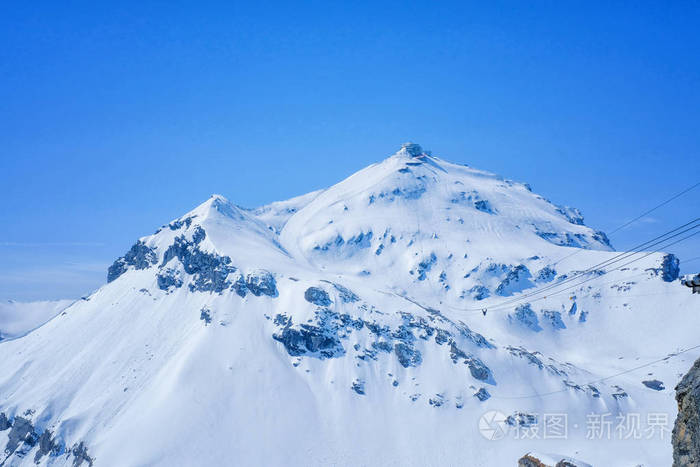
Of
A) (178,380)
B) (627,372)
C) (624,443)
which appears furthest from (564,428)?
(178,380)

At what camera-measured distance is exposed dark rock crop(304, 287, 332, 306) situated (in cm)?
18812

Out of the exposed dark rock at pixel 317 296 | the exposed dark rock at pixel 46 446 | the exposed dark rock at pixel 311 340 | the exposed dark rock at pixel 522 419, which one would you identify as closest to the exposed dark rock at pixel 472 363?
the exposed dark rock at pixel 522 419

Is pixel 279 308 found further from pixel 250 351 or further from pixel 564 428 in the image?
pixel 564 428

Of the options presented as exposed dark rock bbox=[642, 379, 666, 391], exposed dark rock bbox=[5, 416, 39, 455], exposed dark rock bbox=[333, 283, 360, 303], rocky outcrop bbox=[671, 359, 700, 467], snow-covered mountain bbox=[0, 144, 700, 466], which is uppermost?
exposed dark rock bbox=[333, 283, 360, 303]

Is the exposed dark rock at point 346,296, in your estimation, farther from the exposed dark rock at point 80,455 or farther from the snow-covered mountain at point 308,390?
the exposed dark rock at point 80,455

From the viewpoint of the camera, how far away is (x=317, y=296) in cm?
18975

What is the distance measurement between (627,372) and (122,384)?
161m

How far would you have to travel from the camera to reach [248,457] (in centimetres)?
13962

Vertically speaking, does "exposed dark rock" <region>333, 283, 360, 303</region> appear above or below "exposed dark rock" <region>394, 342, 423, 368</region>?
above

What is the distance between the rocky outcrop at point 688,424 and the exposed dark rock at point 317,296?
154218mm

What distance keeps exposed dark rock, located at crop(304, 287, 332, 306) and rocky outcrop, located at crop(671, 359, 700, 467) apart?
154218mm

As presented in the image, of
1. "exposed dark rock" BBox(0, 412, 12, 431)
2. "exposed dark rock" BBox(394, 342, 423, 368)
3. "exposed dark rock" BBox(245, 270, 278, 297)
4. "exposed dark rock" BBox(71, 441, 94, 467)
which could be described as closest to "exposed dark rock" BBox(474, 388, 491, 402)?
"exposed dark rock" BBox(394, 342, 423, 368)

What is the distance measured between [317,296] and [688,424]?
157900 millimetres

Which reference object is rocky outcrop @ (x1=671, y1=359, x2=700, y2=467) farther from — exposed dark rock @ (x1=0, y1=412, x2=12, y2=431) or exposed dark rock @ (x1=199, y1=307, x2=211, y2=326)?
exposed dark rock @ (x1=0, y1=412, x2=12, y2=431)
